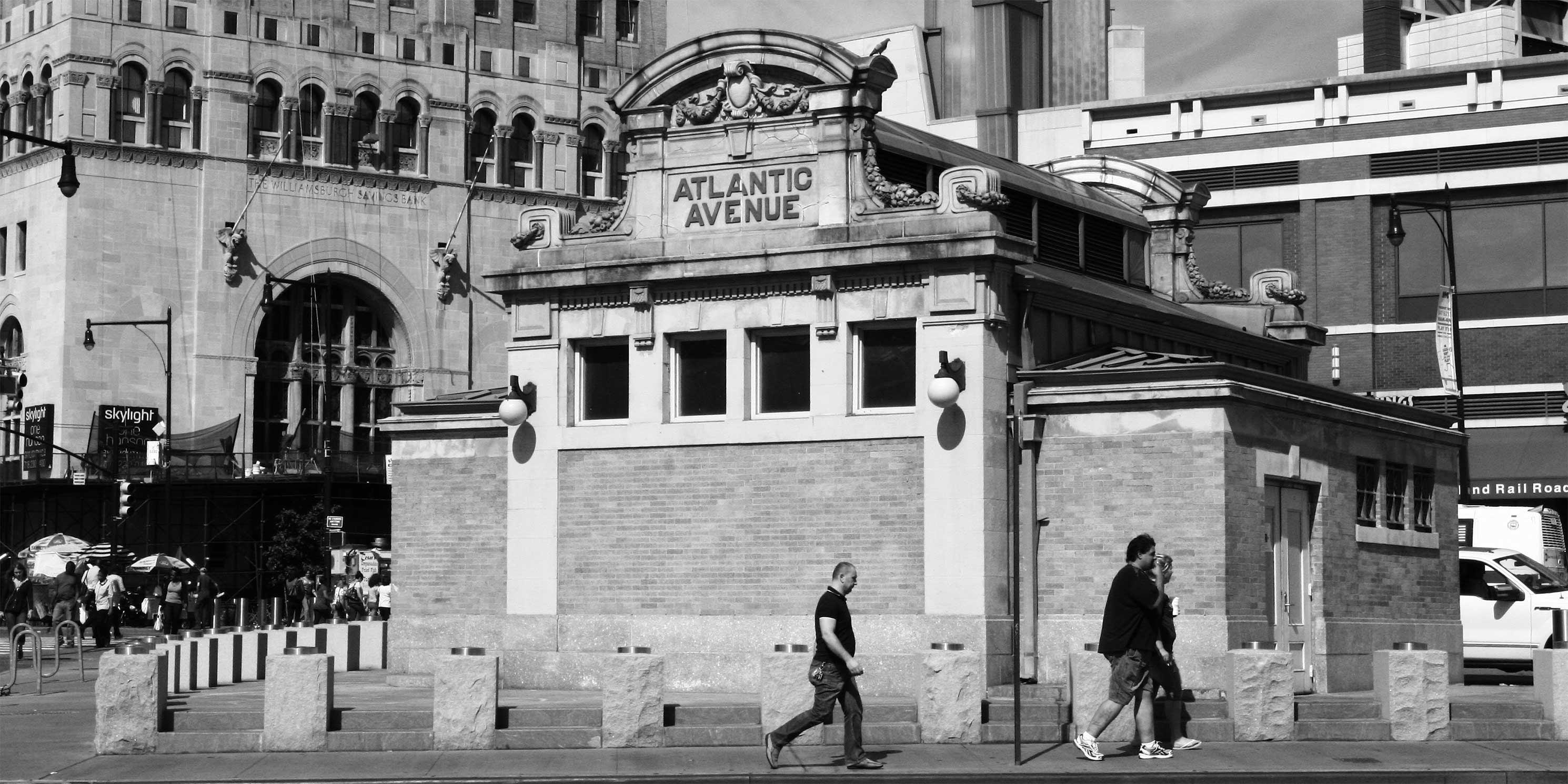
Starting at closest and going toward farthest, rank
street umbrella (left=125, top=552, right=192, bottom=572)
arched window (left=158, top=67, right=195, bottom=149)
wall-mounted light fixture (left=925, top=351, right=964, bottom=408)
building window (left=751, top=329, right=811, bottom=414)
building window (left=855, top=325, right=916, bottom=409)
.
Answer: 1. wall-mounted light fixture (left=925, top=351, right=964, bottom=408)
2. building window (left=855, top=325, right=916, bottom=409)
3. building window (left=751, top=329, right=811, bottom=414)
4. street umbrella (left=125, top=552, right=192, bottom=572)
5. arched window (left=158, top=67, right=195, bottom=149)

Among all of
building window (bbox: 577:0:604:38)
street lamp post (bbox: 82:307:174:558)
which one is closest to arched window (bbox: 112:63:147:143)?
street lamp post (bbox: 82:307:174:558)

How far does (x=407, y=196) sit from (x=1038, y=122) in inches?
1094

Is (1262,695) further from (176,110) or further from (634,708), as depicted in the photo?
(176,110)

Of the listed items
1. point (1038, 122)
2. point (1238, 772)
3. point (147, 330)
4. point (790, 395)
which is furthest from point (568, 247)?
point (147, 330)

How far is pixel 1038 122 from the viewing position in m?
71.2

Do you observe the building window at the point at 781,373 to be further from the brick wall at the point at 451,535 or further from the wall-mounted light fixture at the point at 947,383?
the brick wall at the point at 451,535

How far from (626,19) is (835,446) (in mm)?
69204

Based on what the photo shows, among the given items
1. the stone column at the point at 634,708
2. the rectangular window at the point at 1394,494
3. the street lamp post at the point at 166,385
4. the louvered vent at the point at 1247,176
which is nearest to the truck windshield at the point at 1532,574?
the rectangular window at the point at 1394,494

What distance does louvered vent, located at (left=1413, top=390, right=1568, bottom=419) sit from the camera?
59.0 metres

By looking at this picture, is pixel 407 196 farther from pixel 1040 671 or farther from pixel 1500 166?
pixel 1040 671

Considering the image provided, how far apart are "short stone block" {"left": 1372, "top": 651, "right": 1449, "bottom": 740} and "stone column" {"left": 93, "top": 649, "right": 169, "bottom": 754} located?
42.5 ft

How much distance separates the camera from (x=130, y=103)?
77938 millimetres

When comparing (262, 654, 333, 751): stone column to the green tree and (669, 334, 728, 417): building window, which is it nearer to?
(669, 334, 728, 417): building window

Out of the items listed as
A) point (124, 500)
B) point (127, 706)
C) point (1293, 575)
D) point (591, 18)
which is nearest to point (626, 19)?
point (591, 18)
